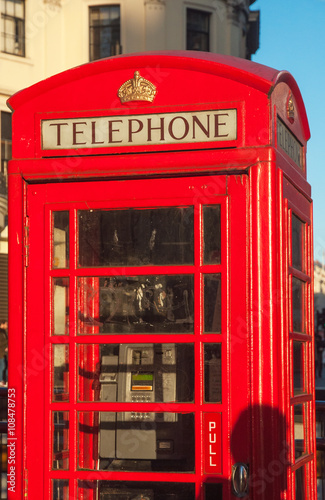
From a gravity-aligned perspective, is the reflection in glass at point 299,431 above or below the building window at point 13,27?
below

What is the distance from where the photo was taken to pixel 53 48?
79.8 feet

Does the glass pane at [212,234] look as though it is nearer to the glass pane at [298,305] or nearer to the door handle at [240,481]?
the glass pane at [298,305]

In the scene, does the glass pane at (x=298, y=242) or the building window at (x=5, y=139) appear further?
the building window at (x=5, y=139)

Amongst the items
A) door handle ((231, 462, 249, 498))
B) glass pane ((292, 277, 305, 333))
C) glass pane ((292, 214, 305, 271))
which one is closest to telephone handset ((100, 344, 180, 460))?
door handle ((231, 462, 249, 498))

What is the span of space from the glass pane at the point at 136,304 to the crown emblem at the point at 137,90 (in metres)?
0.89

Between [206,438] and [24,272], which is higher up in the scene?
[24,272]

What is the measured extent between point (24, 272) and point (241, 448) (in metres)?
1.38

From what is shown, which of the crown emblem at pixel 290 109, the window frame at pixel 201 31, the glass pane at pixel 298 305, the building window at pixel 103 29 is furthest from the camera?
the window frame at pixel 201 31

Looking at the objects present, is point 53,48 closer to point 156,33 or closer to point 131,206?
point 156,33

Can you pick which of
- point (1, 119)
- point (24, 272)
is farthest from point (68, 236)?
point (1, 119)

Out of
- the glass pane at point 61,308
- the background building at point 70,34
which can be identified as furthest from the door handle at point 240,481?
the background building at point 70,34

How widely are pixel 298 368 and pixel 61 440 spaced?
126 centimetres

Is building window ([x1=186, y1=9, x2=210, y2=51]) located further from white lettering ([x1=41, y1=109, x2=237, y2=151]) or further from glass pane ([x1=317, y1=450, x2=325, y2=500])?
white lettering ([x1=41, y1=109, x2=237, y2=151])

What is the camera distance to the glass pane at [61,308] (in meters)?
4.46
